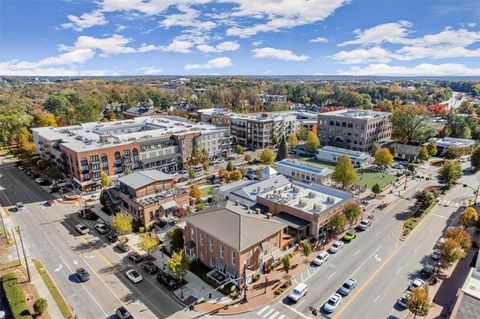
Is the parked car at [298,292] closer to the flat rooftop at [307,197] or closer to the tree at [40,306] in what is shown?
the flat rooftop at [307,197]

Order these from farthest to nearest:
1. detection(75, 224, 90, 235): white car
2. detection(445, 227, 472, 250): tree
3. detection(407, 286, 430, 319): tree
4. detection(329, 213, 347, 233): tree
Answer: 1. detection(75, 224, 90, 235): white car
2. detection(329, 213, 347, 233): tree
3. detection(445, 227, 472, 250): tree
4. detection(407, 286, 430, 319): tree

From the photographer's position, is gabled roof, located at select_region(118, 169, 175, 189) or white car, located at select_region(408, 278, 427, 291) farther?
gabled roof, located at select_region(118, 169, 175, 189)

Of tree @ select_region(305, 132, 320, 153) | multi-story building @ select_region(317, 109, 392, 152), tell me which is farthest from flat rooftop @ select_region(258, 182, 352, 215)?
multi-story building @ select_region(317, 109, 392, 152)

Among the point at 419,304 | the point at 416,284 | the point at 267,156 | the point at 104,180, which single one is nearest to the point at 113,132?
the point at 104,180

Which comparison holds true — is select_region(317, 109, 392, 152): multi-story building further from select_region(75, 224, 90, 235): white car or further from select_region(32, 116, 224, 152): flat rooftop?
select_region(75, 224, 90, 235): white car

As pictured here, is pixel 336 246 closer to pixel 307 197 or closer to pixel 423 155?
pixel 307 197

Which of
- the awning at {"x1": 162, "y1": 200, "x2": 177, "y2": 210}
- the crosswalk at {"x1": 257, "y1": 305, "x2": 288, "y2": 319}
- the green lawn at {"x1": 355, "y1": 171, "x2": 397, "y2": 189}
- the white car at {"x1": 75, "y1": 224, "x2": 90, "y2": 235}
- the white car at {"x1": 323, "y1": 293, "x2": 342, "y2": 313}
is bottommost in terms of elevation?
the crosswalk at {"x1": 257, "y1": 305, "x2": 288, "y2": 319}

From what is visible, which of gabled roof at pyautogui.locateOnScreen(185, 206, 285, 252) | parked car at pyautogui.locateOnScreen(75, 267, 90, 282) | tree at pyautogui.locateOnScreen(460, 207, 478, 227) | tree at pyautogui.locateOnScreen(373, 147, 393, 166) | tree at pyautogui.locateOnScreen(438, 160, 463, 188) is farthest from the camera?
tree at pyautogui.locateOnScreen(373, 147, 393, 166)
